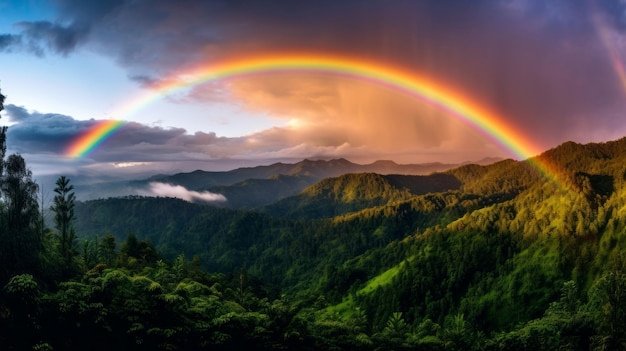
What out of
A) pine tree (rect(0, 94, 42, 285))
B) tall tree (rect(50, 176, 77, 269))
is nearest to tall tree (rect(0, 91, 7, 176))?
pine tree (rect(0, 94, 42, 285))

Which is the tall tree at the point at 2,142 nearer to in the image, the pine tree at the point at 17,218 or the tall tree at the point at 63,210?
the pine tree at the point at 17,218

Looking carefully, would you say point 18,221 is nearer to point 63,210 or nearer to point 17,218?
point 17,218

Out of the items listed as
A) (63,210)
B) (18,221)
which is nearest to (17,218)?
A: (18,221)

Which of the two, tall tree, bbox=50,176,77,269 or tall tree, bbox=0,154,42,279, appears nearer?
tall tree, bbox=0,154,42,279

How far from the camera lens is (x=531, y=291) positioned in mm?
136000

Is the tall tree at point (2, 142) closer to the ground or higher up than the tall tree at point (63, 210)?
higher up

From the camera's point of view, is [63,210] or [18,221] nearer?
[18,221]

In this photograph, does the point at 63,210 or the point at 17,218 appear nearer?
the point at 17,218

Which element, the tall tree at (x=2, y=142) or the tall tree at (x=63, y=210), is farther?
the tall tree at (x=63, y=210)

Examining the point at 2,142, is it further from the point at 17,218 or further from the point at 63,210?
the point at 63,210

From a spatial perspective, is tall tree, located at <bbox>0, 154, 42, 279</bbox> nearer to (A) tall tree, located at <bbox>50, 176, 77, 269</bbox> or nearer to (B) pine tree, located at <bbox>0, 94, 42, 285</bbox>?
(B) pine tree, located at <bbox>0, 94, 42, 285</bbox>

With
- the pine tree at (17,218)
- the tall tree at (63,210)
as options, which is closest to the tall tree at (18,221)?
the pine tree at (17,218)

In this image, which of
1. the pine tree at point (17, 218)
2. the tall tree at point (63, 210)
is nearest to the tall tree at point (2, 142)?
the pine tree at point (17, 218)

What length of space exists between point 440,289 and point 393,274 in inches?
793
